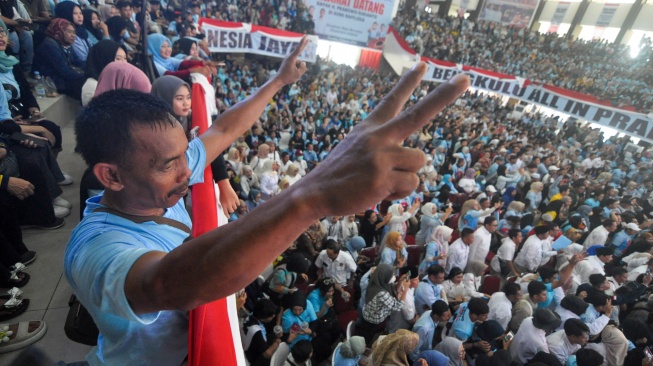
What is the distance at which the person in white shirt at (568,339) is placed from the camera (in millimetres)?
3514

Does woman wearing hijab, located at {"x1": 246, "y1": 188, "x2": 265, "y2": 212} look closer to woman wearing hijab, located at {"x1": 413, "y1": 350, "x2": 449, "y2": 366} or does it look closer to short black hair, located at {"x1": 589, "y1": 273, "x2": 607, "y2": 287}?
woman wearing hijab, located at {"x1": 413, "y1": 350, "x2": 449, "y2": 366}

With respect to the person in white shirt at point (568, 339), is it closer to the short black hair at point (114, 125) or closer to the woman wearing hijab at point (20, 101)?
the short black hair at point (114, 125)

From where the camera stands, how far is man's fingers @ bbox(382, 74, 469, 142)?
0.62 meters

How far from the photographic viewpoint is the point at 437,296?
400cm

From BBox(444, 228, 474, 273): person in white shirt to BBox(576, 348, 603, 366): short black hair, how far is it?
177 centimetres

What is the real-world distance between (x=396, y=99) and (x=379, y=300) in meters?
3.21

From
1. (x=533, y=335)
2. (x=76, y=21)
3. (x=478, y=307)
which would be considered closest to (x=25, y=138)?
(x=76, y=21)

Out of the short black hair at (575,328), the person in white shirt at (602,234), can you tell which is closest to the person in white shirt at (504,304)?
the short black hair at (575,328)

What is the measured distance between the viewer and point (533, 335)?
139 inches

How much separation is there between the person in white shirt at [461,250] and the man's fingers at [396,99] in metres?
4.56

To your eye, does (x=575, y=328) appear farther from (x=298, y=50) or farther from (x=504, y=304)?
(x=298, y=50)

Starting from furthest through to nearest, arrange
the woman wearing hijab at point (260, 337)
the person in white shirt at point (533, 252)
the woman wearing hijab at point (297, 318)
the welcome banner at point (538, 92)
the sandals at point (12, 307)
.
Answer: the welcome banner at point (538, 92) < the person in white shirt at point (533, 252) < the woman wearing hijab at point (297, 318) < the woman wearing hijab at point (260, 337) < the sandals at point (12, 307)

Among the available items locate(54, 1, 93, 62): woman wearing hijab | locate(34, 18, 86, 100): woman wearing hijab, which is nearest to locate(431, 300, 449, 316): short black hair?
locate(34, 18, 86, 100): woman wearing hijab

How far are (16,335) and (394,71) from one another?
689 inches
